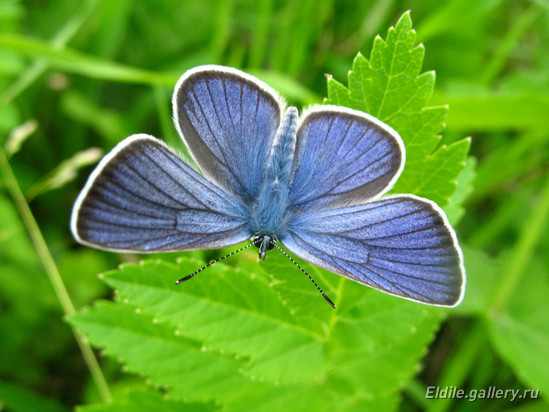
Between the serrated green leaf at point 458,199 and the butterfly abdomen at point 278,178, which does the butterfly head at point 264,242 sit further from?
the serrated green leaf at point 458,199

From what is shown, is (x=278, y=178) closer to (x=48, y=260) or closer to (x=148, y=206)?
(x=148, y=206)

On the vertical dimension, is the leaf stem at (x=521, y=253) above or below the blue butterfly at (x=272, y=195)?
below

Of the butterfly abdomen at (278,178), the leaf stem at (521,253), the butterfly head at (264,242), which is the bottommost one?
the leaf stem at (521,253)

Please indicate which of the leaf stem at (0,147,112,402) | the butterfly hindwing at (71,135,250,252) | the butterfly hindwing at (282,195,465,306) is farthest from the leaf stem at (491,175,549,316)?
the leaf stem at (0,147,112,402)

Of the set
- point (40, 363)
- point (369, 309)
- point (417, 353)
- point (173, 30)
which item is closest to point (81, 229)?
point (369, 309)

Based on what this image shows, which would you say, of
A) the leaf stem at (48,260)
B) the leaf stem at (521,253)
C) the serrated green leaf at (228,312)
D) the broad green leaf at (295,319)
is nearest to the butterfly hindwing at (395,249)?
the broad green leaf at (295,319)

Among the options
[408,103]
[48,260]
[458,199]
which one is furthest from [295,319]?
[48,260]

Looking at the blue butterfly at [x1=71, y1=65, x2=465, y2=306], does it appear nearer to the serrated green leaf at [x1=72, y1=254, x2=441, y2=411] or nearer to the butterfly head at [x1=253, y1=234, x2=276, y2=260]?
the butterfly head at [x1=253, y1=234, x2=276, y2=260]

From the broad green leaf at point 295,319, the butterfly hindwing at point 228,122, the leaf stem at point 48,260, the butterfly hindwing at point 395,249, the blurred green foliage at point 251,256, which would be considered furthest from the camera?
the leaf stem at point 48,260

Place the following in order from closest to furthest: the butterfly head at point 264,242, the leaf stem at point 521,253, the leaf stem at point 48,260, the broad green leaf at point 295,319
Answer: the broad green leaf at point 295,319 < the butterfly head at point 264,242 < the leaf stem at point 48,260 < the leaf stem at point 521,253
